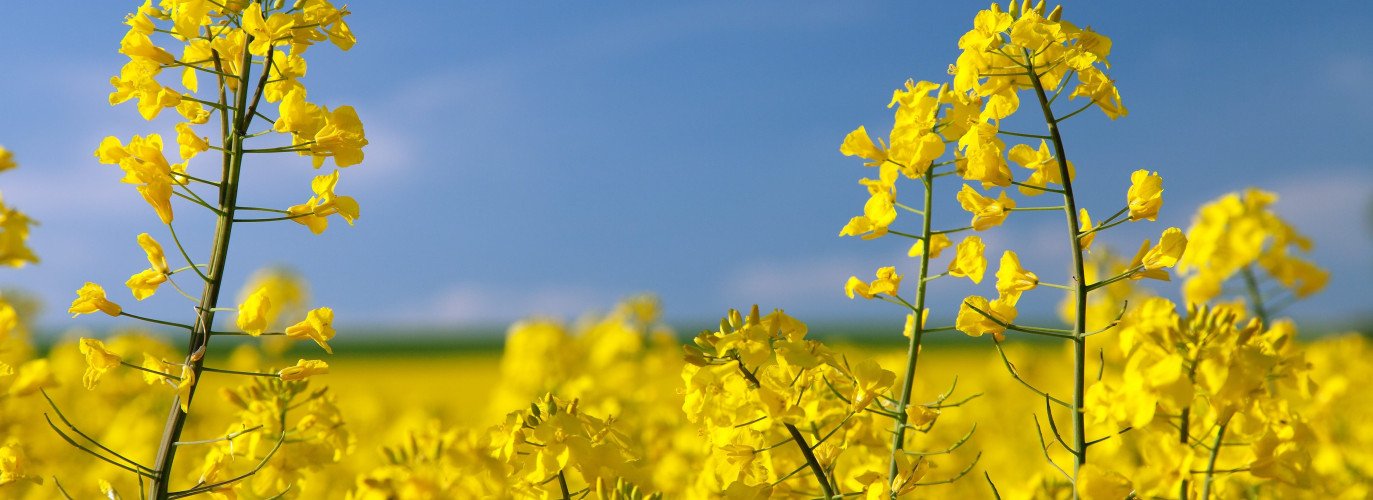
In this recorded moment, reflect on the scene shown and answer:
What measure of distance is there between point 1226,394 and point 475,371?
1780 cm

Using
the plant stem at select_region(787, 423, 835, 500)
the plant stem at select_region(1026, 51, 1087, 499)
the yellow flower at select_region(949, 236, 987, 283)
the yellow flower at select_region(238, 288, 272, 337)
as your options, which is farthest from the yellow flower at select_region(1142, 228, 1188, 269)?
the yellow flower at select_region(238, 288, 272, 337)

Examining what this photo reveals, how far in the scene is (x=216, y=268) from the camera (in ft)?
5.35

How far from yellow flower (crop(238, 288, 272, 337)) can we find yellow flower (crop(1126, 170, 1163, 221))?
1.72m

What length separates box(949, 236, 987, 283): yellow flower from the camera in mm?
1771

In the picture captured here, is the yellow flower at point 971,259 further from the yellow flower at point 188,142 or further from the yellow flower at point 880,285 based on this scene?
the yellow flower at point 188,142

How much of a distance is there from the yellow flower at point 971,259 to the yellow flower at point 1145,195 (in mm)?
290

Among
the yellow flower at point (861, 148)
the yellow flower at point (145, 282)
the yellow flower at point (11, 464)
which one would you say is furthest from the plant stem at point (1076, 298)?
the yellow flower at point (11, 464)

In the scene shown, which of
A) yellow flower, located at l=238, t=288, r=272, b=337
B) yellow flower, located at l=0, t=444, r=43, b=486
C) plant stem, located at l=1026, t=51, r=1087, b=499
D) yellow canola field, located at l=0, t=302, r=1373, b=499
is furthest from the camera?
yellow flower, located at l=0, t=444, r=43, b=486

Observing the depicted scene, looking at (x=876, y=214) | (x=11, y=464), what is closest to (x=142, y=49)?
(x=11, y=464)

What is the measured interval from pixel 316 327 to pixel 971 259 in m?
1.34

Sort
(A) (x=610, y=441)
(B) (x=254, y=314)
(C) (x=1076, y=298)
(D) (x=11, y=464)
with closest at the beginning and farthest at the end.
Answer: (C) (x=1076, y=298), (B) (x=254, y=314), (A) (x=610, y=441), (D) (x=11, y=464)

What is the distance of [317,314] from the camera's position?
1.73 m

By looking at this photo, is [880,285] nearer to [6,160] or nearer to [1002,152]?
[1002,152]

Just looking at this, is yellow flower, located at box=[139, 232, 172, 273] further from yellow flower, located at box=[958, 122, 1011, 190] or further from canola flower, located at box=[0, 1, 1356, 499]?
yellow flower, located at box=[958, 122, 1011, 190]
